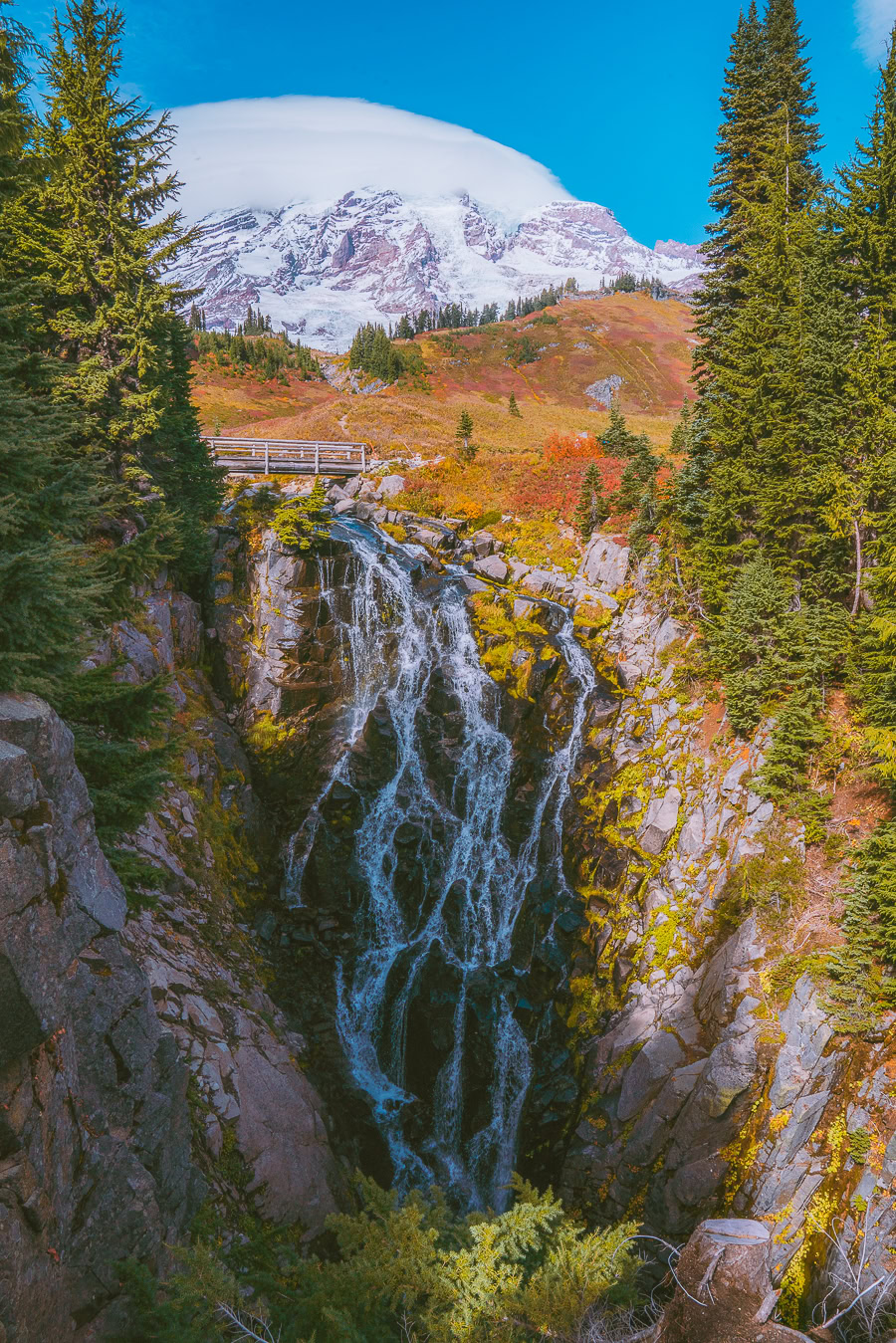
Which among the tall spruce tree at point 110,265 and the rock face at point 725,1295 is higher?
the tall spruce tree at point 110,265

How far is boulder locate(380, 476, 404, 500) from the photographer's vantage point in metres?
33.7

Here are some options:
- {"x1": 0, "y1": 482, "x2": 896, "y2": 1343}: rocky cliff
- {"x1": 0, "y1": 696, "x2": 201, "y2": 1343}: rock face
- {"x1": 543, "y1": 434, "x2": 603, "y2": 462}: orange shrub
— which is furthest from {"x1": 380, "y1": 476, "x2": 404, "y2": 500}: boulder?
{"x1": 0, "y1": 696, "x2": 201, "y2": 1343}: rock face

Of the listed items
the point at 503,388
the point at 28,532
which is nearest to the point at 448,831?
the point at 28,532

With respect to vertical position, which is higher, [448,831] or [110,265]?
[110,265]

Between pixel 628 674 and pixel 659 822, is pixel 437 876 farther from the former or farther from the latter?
pixel 628 674

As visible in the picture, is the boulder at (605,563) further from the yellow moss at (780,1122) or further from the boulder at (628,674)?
the yellow moss at (780,1122)

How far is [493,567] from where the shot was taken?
28641 millimetres

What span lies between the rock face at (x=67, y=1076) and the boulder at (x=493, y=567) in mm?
21743

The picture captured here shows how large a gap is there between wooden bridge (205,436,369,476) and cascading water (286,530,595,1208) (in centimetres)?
1234

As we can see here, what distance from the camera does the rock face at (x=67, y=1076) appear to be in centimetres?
629

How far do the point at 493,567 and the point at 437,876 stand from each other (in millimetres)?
14212

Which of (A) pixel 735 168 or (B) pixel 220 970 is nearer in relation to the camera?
(B) pixel 220 970

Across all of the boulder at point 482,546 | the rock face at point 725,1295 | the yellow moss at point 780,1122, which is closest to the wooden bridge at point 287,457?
the boulder at point 482,546

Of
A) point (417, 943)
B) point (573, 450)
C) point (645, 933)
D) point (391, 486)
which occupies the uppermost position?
point (573, 450)
